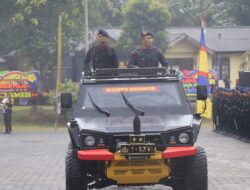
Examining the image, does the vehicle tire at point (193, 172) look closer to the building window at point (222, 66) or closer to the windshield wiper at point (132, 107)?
the windshield wiper at point (132, 107)

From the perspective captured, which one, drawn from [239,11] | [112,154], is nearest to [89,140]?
[112,154]

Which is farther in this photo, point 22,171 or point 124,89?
point 22,171

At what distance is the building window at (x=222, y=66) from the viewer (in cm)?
4869

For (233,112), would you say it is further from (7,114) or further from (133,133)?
(133,133)

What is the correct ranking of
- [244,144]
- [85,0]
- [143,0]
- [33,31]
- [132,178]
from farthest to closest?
[143,0] → [33,31] → [85,0] → [244,144] → [132,178]

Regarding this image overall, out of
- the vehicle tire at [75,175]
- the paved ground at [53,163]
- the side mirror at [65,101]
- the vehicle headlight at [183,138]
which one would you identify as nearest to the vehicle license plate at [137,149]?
the vehicle headlight at [183,138]

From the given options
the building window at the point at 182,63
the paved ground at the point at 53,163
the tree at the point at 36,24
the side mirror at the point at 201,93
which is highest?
the tree at the point at 36,24

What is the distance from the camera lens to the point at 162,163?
911cm

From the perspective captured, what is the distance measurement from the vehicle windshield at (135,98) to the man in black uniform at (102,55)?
174 cm

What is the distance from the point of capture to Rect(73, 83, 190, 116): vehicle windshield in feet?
33.7

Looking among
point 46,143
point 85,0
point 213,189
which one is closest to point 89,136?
point 213,189

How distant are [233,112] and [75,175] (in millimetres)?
13608

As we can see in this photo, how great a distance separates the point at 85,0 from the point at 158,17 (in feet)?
48.4

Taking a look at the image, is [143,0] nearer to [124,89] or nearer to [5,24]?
[5,24]
